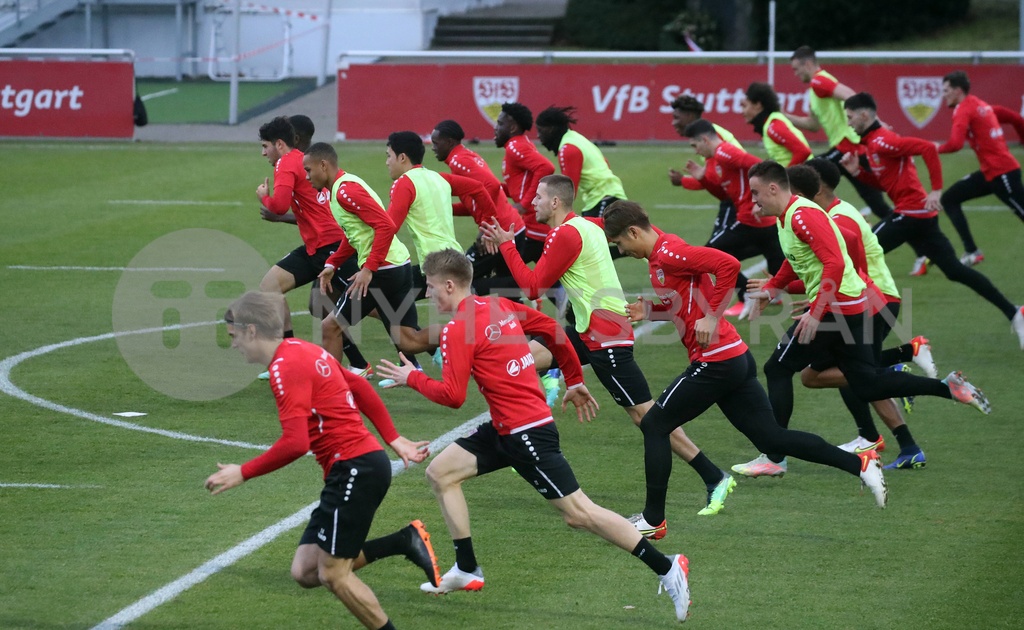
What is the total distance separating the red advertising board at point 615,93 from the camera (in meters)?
26.9

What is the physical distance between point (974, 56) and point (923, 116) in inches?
72.5

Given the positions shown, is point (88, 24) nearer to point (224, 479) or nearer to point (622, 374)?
point (622, 374)

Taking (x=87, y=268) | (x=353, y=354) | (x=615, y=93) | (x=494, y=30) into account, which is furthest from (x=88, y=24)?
(x=353, y=354)

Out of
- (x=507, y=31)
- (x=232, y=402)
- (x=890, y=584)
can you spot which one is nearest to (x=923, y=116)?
(x=507, y=31)

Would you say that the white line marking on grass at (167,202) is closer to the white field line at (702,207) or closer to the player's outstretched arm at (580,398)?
the white field line at (702,207)

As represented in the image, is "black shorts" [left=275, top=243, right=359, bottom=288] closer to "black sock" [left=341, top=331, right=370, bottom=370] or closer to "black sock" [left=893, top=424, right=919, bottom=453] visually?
"black sock" [left=341, top=331, right=370, bottom=370]

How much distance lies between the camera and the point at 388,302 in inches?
431

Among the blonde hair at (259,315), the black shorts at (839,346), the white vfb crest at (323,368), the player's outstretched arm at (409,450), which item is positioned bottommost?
the black shorts at (839,346)

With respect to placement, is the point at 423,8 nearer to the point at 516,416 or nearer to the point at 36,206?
the point at 36,206

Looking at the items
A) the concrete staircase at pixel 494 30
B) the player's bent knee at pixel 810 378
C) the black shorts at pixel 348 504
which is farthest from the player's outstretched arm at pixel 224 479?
the concrete staircase at pixel 494 30

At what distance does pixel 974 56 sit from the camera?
27.4 metres

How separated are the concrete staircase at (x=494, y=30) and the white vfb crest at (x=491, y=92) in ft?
39.3

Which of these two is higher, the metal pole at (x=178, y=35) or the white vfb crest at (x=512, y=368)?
the white vfb crest at (x=512, y=368)

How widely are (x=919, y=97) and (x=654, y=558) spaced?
73.5ft
